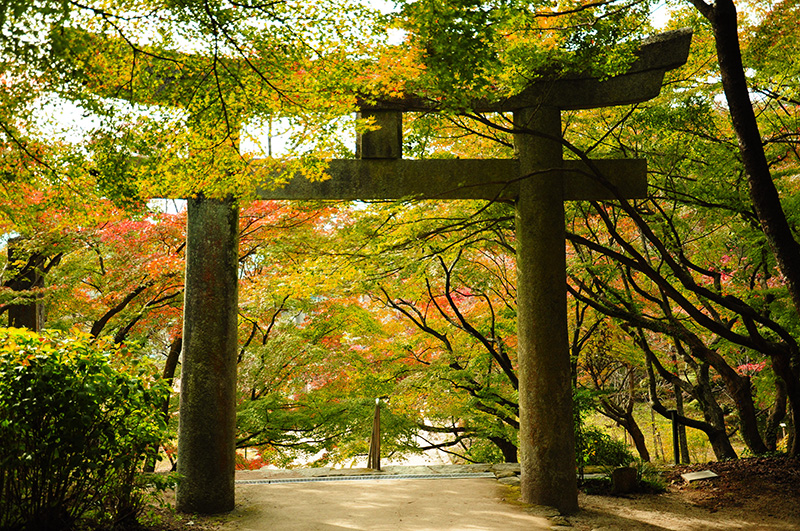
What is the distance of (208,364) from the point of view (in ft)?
17.8

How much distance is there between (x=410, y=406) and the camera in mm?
10398

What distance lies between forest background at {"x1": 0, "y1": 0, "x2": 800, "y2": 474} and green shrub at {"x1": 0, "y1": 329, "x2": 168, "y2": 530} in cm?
131

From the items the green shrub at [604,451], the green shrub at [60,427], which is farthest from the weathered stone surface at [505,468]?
the green shrub at [60,427]

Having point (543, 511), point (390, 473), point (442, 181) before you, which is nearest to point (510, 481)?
point (543, 511)

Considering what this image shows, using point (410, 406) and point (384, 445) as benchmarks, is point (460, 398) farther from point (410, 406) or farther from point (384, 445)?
point (384, 445)

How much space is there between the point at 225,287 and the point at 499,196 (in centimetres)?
273

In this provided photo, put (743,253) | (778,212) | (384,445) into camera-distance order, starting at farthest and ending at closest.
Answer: (743,253), (384,445), (778,212)

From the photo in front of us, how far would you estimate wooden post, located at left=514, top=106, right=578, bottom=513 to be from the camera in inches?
217

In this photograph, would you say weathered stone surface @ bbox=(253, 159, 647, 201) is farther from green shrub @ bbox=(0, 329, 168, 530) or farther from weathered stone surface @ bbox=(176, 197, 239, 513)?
green shrub @ bbox=(0, 329, 168, 530)

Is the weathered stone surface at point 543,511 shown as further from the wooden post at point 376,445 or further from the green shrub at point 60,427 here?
the green shrub at point 60,427

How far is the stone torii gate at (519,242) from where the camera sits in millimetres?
5414

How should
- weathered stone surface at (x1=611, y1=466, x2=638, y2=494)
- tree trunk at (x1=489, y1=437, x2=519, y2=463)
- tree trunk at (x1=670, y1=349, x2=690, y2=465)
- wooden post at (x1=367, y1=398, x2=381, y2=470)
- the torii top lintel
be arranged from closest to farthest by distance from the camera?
the torii top lintel < weathered stone surface at (x1=611, y1=466, x2=638, y2=494) < wooden post at (x1=367, y1=398, x2=381, y2=470) < tree trunk at (x1=670, y1=349, x2=690, y2=465) < tree trunk at (x1=489, y1=437, x2=519, y2=463)

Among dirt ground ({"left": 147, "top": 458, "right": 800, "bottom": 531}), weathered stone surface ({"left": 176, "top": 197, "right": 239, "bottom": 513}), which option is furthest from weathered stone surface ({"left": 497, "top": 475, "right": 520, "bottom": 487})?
weathered stone surface ({"left": 176, "top": 197, "right": 239, "bottom": 513})

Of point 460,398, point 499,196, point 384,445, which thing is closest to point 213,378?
point 499,196
